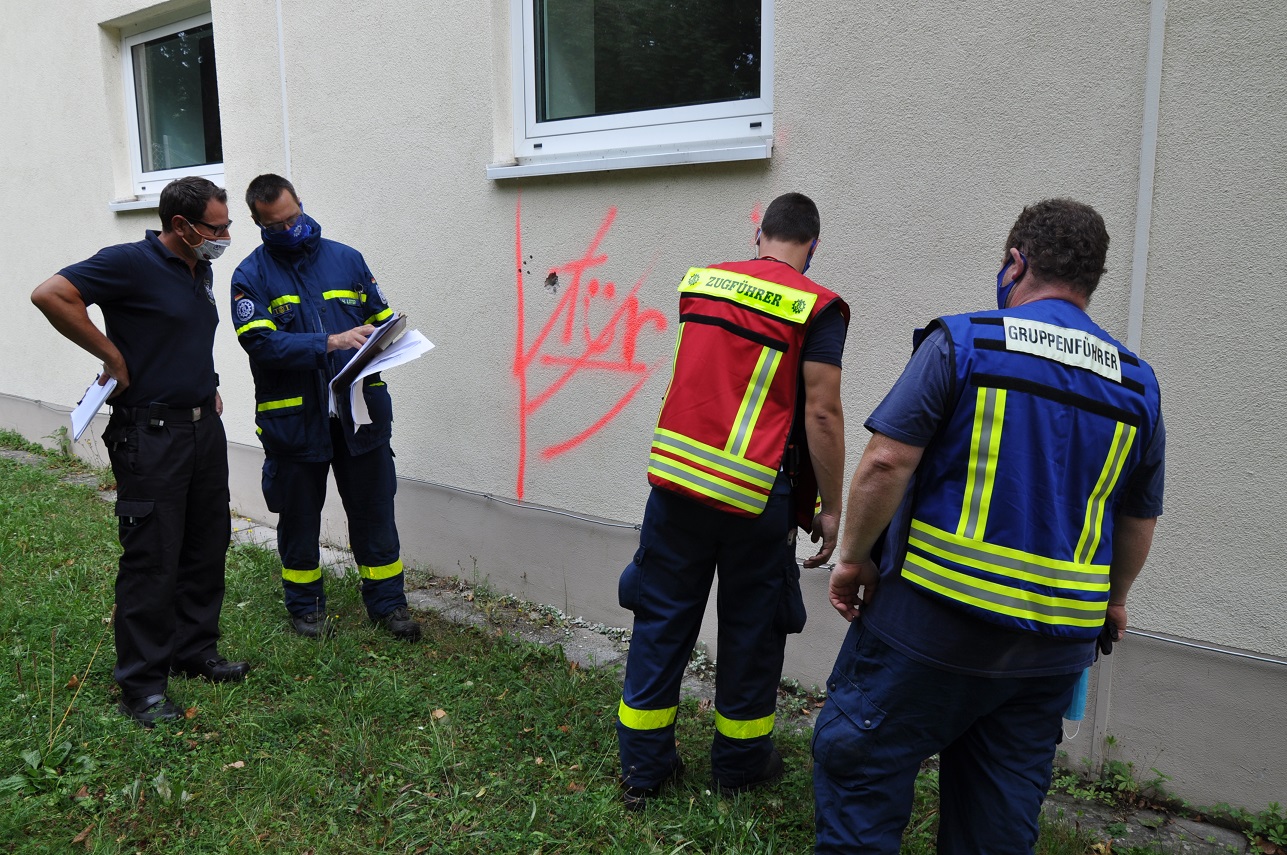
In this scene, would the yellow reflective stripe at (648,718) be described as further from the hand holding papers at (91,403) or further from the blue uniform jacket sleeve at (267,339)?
the hand holding papers at (91,403)

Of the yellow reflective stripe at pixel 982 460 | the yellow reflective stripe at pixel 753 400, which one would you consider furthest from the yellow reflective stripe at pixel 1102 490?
the yellow reflective stripe at pixel 753 400

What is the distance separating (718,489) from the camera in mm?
2674

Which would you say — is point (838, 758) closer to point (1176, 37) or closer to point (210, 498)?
point (1176, 37)

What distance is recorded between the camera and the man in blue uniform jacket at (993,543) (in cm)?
192

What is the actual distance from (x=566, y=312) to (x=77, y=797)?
278 cm

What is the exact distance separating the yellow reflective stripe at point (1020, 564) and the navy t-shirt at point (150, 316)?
2.92 meters

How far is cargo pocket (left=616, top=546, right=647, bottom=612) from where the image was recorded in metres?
2.93

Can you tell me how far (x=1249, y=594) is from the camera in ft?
9.55

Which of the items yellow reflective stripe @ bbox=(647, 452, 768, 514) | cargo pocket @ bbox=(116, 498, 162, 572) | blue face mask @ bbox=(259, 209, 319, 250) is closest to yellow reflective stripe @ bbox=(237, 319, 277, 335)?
blue face mask @ bbox=(259, 209, 319, 250)

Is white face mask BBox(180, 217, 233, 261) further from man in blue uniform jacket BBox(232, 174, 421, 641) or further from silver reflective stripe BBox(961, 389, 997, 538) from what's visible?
silver reflective stripe BBox(961, 389, 997, 538)

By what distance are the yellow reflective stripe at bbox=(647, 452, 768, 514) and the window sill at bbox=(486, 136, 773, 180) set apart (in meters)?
1.63

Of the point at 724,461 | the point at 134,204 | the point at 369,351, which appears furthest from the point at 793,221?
the point at 134,204

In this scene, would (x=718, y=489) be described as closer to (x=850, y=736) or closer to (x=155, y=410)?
(x=850, y=736)

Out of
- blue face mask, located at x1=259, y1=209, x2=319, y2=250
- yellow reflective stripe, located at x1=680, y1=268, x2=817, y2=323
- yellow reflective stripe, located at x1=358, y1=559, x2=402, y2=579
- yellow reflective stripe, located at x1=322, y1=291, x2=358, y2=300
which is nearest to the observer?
yellow reflective stripe, located at x1=680, y1=268, x2=817, y2=323
